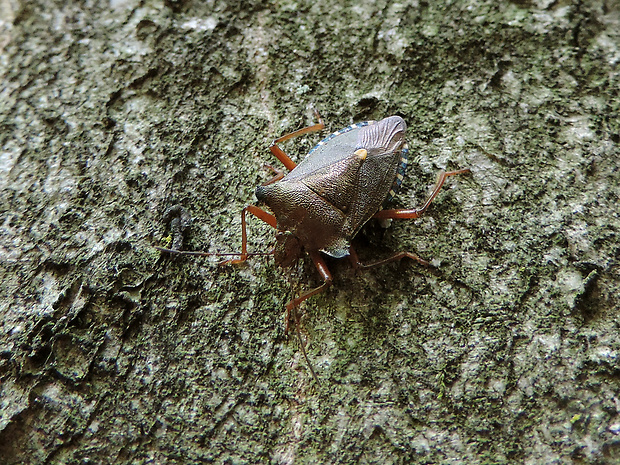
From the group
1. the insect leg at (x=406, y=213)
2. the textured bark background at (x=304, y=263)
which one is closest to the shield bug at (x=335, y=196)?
the insect leg at (x=406, y=213)

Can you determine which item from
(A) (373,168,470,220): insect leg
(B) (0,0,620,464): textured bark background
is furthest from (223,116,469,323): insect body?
(B) (0,0,620,464): textured bark background

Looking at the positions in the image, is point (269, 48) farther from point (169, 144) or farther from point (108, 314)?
point (108, 314)

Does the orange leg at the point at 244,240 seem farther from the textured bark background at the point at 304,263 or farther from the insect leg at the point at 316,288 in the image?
the insect leg at the point at 316,288

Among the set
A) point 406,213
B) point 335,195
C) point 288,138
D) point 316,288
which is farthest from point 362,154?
point 316,288

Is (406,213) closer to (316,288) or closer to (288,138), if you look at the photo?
(316,288)

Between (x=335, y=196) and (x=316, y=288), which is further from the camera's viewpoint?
(x=335, y=196)

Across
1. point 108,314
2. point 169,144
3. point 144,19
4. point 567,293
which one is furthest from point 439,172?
point 144,19

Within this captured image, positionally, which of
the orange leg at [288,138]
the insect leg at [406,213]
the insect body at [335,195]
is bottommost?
the insect leg at [406,213]
